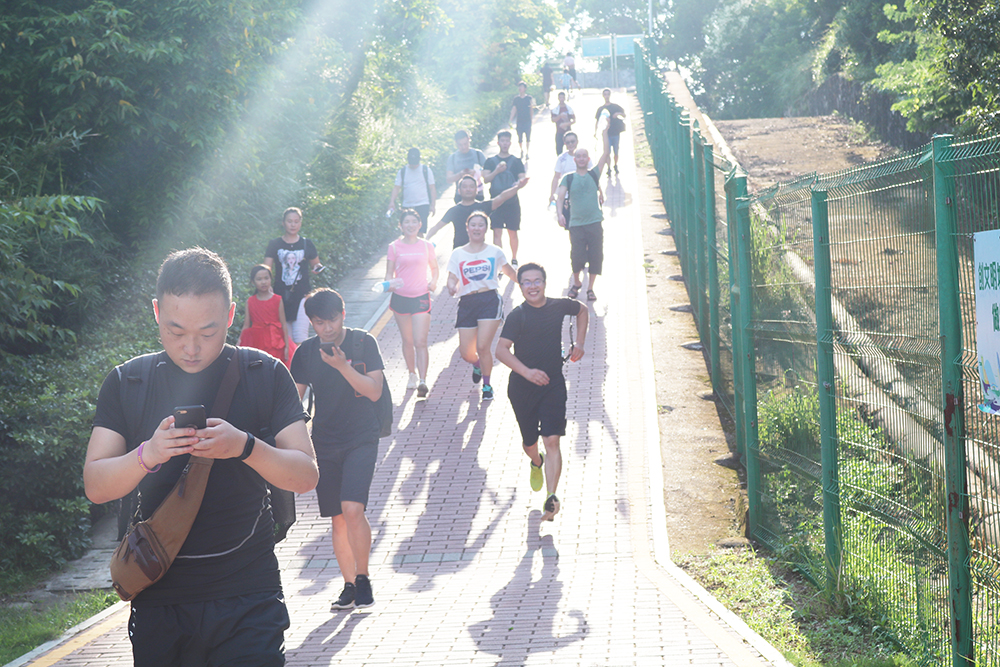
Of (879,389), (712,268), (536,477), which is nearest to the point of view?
(879,389)

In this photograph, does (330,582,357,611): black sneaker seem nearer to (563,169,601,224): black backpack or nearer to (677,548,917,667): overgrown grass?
(677,548,917,667): overgrown grass

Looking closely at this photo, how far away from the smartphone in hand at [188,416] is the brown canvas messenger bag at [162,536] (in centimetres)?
28

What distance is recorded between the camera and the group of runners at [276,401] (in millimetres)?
3123

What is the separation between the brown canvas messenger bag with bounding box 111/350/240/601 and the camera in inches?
120

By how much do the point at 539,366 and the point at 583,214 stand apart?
604 centimetres

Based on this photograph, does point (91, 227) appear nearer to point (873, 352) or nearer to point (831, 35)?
point (873, 352)

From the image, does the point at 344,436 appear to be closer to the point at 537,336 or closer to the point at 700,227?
the point at 537,336

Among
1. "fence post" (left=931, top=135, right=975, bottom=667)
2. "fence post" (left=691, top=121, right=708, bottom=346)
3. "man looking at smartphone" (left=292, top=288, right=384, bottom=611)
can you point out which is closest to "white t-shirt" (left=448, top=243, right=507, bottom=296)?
"fence post" (left=691, top=121, right=708, bottom=346)

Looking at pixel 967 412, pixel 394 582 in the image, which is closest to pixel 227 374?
pixel 967 412

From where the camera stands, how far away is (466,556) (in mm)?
7582

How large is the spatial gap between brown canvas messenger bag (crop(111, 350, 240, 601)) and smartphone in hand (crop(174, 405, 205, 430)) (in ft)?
0.93

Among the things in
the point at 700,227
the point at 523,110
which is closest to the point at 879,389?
the point at 700,227

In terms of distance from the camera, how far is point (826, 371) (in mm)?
5668

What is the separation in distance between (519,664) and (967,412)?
2.68 metres
